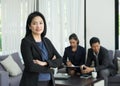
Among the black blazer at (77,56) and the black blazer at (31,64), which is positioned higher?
the black blazer at (31,64)

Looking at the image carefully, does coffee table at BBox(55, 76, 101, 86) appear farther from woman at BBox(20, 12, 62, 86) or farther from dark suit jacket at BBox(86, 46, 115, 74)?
woman at BBox(20, 12, 62, 86)

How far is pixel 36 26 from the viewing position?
7.19ft

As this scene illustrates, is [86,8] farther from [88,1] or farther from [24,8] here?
[24,8]

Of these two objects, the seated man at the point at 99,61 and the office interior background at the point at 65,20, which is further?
the office interior background at the point at 65,20

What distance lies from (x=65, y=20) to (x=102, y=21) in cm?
85

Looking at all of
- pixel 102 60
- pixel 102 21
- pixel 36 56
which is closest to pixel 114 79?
pixel 102 60

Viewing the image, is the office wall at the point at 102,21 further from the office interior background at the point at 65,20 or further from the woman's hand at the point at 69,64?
the woman's hand at the point at 69,64

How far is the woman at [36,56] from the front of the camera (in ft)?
7.04

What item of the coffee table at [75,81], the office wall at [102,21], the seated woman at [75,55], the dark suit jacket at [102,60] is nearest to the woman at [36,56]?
the coffee table at [75,81]

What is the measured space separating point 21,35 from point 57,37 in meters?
0.90

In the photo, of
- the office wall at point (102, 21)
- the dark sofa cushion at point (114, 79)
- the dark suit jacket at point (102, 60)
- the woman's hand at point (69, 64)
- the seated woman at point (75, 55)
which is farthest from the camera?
the office wall at point (102, 21)

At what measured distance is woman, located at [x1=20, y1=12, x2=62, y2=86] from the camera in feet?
7.04

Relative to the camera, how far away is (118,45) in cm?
584

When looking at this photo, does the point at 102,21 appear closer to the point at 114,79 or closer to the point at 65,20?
the point at 65,20
